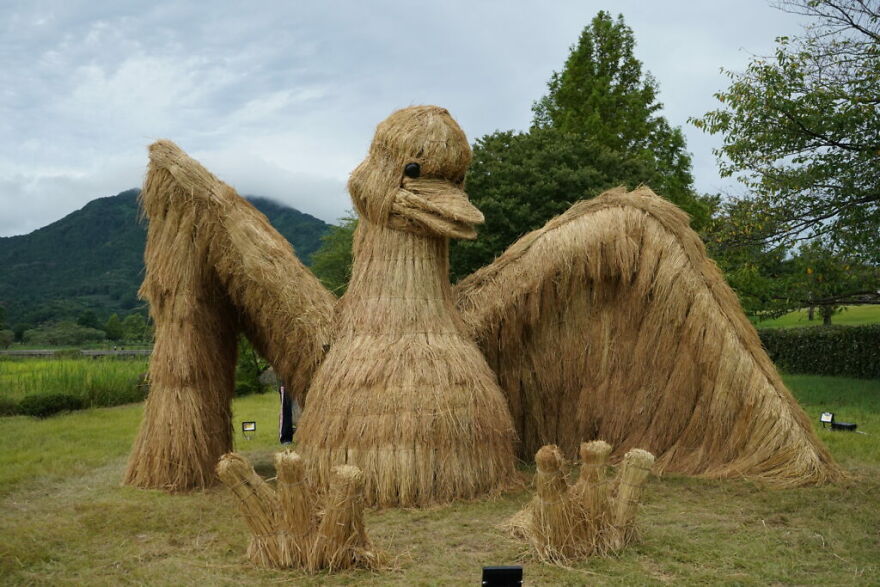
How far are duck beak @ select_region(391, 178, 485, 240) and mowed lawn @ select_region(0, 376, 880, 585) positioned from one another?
2.10m

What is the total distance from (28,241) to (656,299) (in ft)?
85.0

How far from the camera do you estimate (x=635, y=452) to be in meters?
4.41

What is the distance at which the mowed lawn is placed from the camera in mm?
3961

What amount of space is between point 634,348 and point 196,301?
3.79 m

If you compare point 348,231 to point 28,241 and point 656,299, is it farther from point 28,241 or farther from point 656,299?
point 656,299

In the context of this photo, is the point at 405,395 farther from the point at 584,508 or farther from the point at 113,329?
the point at 113,329

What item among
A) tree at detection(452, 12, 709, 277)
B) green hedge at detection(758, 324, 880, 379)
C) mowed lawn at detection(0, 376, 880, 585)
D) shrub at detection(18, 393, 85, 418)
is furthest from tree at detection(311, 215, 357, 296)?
mowed lawn at detection(0, 376, 880, 585)

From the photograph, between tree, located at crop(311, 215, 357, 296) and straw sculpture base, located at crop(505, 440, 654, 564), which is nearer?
straw sculpture base, located at crop(505, 440, 654, 564)

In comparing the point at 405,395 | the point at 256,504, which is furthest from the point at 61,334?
the point at 256,504

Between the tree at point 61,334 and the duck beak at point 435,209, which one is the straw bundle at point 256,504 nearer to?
the duck beak at point 435,209

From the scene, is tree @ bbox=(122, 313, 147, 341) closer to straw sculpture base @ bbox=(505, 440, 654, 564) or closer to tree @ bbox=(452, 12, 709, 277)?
tree @ bbox=(452, 12, 709, 277)

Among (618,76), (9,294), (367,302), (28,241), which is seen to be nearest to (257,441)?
(367,302)

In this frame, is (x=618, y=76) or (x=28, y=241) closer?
(x=618, y=76)

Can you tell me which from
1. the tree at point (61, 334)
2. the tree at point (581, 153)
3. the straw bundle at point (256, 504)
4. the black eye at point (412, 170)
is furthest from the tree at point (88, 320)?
the straw bundle at point (256, 504)
